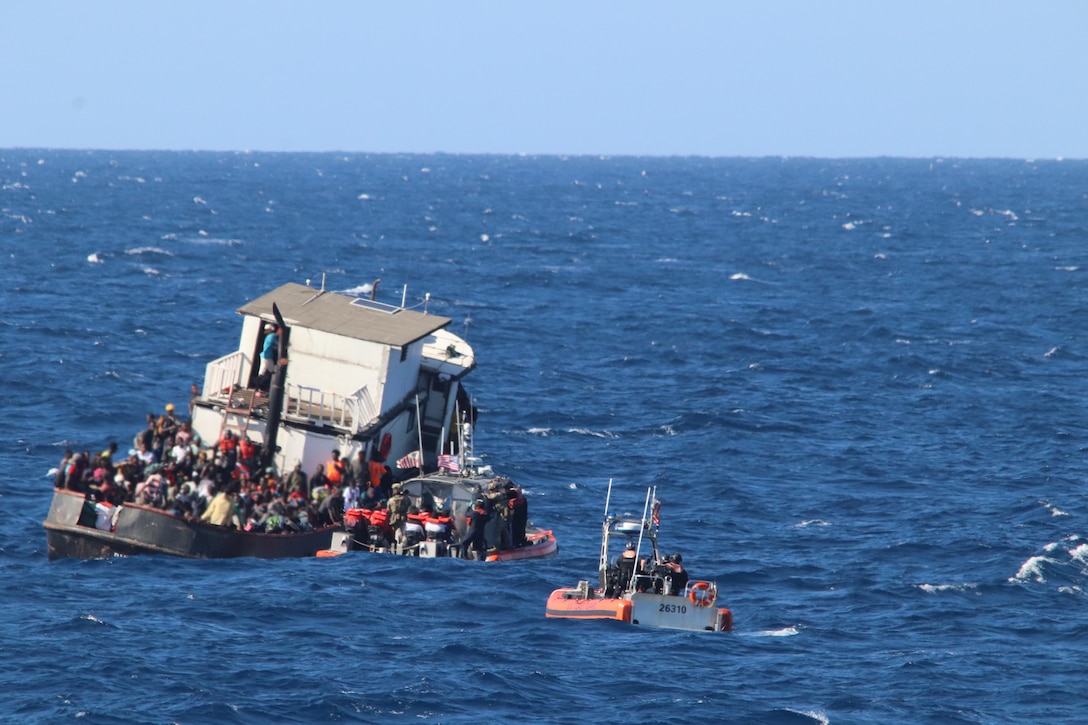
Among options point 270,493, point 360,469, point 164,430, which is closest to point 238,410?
point 164,430

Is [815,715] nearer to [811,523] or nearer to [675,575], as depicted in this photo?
[675,575]

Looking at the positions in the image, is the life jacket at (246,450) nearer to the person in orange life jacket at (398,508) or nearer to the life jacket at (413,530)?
the person in orange life jacket at (398,508)

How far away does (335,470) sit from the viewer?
1503 inches

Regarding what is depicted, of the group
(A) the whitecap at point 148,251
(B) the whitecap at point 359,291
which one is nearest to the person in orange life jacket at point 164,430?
(B) the whitecap at point 359,291

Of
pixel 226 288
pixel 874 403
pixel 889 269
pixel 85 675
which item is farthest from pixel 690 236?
pixel 85 675

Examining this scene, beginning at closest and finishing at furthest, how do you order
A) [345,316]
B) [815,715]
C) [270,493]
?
[815,715]
[270,493]
[345,316]

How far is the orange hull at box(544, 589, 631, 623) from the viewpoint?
32.5m

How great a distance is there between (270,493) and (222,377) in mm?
4535

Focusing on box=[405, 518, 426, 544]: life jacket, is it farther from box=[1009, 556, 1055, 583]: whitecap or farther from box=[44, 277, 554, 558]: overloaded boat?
box=[1009, 556, 1055, 583]: whitecap

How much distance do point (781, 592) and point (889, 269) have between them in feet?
283

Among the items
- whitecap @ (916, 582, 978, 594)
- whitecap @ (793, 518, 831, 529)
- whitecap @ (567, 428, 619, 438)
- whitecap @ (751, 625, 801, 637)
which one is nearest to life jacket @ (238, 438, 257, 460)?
whitecap @ (751, 625, 801, 637)

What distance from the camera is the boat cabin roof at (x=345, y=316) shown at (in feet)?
129

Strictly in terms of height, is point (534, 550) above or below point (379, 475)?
below

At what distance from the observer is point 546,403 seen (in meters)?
60.7
